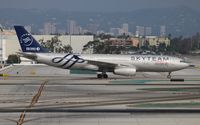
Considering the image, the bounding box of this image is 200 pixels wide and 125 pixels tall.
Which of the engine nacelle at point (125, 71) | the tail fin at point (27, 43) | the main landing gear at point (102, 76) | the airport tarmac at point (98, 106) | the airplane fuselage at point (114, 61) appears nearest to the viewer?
the airport tarmac at point (98, 106)

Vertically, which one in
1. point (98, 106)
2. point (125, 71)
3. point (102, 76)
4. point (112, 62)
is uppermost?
point (112, 62)

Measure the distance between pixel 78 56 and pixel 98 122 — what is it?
3215 cm

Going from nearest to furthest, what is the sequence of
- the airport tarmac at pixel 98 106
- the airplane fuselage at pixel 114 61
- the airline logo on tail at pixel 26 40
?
the airport tarmac at pixel 98 106
the airplane fuselage at pixel 114 61
the airline logo on tail at pixel 26 40

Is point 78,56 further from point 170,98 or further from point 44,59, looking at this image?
point 170,98

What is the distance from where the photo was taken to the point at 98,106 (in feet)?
94.5

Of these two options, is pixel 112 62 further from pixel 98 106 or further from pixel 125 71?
pixel 98 106

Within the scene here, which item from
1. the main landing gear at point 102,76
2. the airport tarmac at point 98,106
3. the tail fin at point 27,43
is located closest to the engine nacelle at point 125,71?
the main landing gear at point 102,76

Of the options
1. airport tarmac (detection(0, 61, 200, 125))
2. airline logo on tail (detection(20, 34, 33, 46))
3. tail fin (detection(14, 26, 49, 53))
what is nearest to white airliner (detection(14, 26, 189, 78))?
tail fin (detection(14, 26, 49, 53))

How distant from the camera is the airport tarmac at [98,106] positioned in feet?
77.5

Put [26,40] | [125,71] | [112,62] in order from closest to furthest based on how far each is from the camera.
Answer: [125,71] < [112,62] < [26,40]

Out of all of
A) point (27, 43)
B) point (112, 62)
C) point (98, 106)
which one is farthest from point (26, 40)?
point (98, 106)

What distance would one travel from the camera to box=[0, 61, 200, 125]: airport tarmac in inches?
930

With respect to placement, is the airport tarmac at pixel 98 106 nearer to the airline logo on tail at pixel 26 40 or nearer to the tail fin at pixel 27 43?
the tail fin at pixel 27 43

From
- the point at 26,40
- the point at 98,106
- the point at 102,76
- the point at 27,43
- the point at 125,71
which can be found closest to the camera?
the point at 98,106
